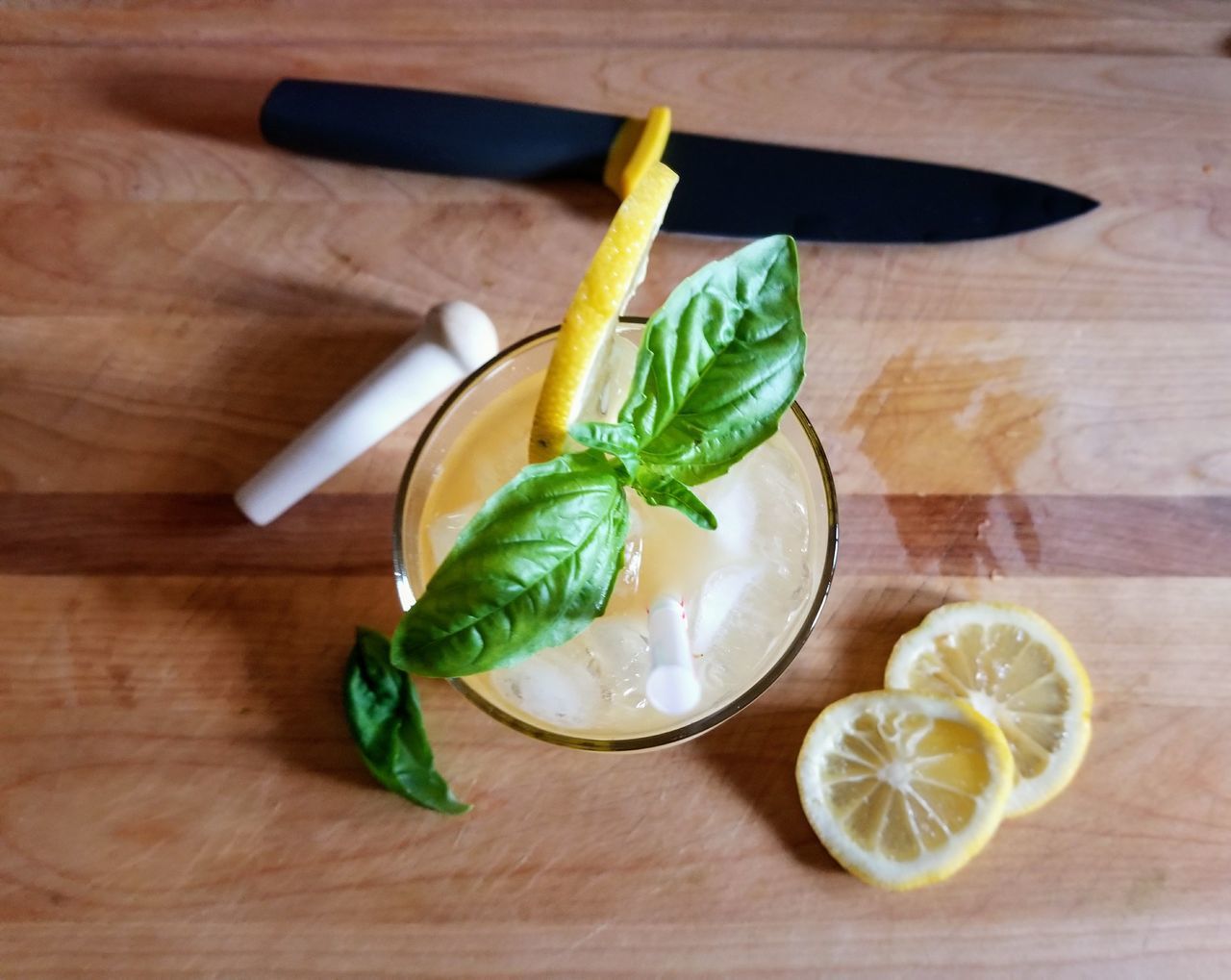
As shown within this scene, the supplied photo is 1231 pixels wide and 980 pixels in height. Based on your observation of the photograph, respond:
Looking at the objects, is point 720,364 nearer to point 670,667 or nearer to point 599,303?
point 599,303

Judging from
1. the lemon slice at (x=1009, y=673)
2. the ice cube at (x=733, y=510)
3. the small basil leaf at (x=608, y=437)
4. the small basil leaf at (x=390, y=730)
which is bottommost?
the small basil leaf at (x=390, y=730)

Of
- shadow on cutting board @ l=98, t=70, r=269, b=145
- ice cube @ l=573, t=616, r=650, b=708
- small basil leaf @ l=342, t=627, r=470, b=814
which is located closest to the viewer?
ice cube @ l=573, t=616, r=650, b=708

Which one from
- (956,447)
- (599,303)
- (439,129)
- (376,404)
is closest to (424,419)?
(376,404)

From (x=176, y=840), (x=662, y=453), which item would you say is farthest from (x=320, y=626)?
(x=662, y=453)

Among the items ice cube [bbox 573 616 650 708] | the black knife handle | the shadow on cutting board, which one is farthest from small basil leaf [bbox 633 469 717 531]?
the shadow on cutting board

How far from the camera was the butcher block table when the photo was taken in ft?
3.65

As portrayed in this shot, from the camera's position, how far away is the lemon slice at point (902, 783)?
3.47 ft

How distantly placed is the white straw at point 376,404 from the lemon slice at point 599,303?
0.95 ft

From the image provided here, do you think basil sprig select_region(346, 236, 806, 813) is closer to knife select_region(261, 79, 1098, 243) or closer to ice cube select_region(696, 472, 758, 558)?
ice cube select_region(696, 472, 758, 558)

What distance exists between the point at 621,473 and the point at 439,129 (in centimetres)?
54

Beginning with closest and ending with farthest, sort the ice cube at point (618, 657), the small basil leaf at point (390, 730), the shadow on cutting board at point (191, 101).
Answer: the ice cube at point (618, 657) < the small basil leaf at point (390, 730) < the shadow on cutting board at point (191, 101)

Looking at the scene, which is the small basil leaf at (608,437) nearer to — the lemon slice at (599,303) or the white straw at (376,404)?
the lemon slice at (599,303)

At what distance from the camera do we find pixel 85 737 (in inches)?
45.1

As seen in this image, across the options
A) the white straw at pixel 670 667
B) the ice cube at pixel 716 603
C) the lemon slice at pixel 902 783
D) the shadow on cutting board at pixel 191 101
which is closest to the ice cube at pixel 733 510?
the ice cube at pixel 716 603
